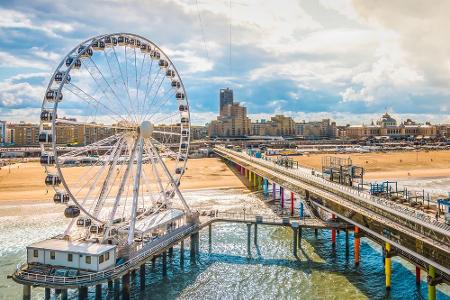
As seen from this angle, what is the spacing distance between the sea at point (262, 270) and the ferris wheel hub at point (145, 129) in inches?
423

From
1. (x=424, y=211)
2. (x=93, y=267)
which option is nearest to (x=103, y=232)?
(x=93, y=267)

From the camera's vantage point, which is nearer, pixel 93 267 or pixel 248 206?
Answer: pixel 93 267

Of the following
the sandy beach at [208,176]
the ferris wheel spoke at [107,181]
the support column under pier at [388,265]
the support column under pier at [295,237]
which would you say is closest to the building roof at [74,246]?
the ferris wheel spoke at [107,181]

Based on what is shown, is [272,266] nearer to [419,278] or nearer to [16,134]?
[419,278]

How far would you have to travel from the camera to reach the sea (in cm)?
2775

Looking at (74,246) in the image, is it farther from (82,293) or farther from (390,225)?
(390,225)

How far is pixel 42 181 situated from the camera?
242 feet

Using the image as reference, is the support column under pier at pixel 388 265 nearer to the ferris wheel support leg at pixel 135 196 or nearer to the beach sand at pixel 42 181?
the ferris wheel support leg at pixel 135 196

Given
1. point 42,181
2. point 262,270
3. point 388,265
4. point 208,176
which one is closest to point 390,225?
point 388,265

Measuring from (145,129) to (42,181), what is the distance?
50.8 metres

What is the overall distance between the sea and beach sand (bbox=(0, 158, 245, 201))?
57.5ft

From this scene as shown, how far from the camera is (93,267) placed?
24641 mm

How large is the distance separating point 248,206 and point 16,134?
526ft

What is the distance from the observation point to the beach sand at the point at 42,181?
6231cm
